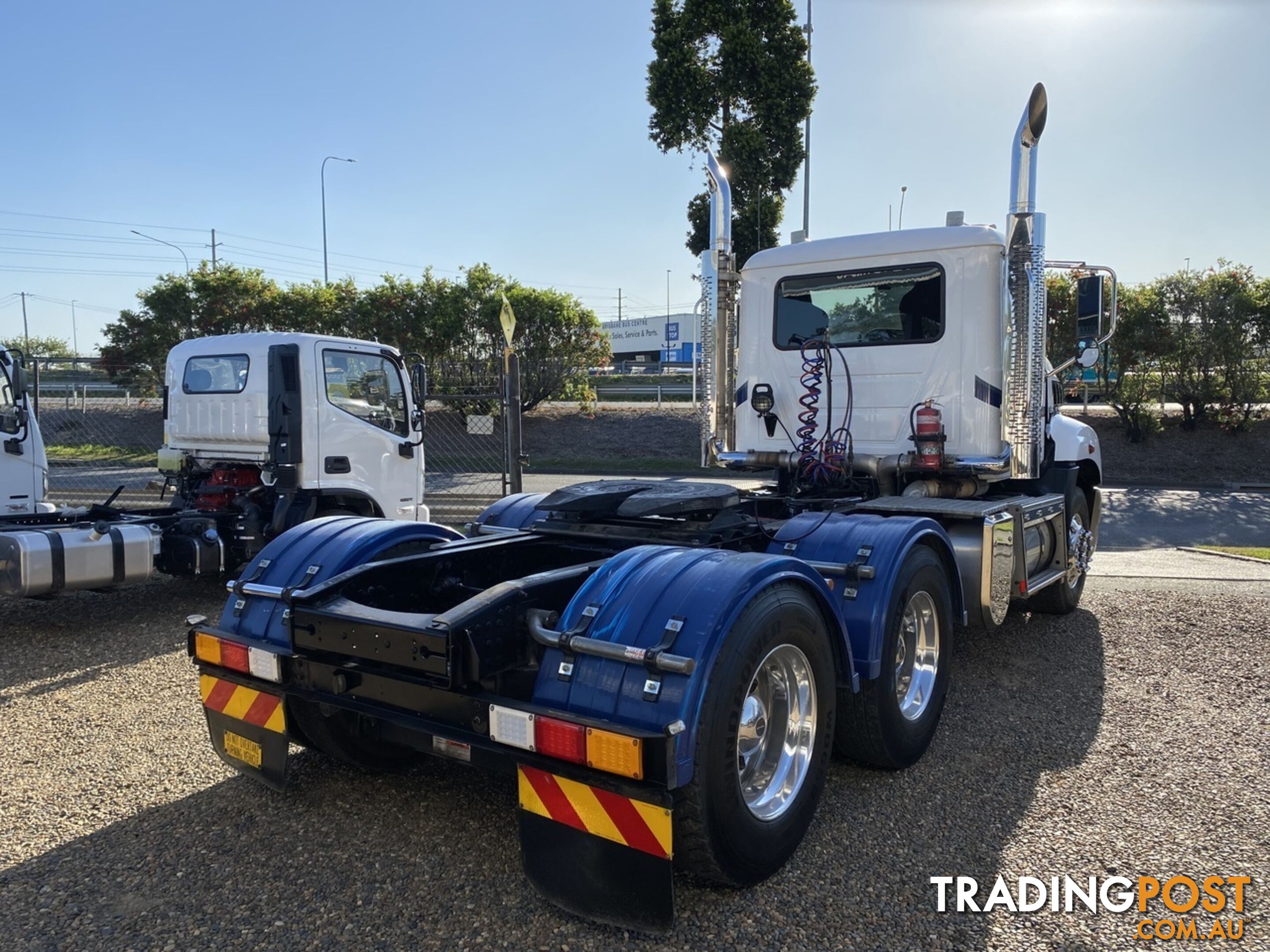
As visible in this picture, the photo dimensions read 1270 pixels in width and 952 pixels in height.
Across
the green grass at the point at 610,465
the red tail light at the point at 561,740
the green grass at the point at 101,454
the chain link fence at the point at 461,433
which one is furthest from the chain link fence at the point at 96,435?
the red tail light at the point at 561,740

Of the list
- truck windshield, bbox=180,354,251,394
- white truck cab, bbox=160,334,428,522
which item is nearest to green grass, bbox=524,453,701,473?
white truck cab, bbox=160,334,428,522

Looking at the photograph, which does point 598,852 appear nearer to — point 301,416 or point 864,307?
point 864,307

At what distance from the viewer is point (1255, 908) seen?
2918 mm

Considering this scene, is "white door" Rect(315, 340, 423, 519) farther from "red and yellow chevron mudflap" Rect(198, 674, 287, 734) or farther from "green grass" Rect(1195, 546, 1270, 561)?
"green grass" Rect(1195, 546, 1270, 561)

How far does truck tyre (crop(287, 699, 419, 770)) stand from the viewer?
3.58 metres

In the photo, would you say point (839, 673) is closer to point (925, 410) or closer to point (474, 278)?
point (925, 410)

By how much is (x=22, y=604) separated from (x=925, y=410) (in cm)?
730

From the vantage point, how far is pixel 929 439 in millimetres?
5723

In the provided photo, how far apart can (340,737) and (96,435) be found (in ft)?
76.8

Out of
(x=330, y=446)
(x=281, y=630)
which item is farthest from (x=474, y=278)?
(x=281, y=630)

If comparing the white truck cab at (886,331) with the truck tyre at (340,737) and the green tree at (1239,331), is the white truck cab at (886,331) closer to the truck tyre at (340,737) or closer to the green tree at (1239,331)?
the truck tyre at (340,737)

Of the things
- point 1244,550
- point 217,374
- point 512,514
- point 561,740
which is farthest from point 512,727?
point 1244,550

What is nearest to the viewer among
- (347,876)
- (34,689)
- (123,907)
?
(123,907)

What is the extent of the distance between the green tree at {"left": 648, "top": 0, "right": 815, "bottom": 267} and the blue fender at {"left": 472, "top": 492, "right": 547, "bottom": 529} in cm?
1517
